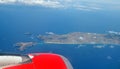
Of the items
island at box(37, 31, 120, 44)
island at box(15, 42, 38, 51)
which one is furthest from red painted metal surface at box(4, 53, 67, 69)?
island at box(37, 31, 120, 44)

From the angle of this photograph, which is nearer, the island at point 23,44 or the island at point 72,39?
the island at point 23,44

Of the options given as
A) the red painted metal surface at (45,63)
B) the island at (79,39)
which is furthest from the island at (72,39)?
the red painted metal surface at (45,63)

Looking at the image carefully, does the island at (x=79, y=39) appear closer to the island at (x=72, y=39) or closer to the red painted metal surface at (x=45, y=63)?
the island at (x=72, y=39)

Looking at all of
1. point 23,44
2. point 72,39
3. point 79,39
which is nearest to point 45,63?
point 23,44

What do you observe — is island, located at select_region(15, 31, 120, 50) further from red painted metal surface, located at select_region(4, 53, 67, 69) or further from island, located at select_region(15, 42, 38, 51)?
red painted metal surface, located at select_region(4, 53, 67, 69)

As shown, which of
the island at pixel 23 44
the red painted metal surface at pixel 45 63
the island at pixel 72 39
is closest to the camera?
the red painted metal surface at pixel 45 63

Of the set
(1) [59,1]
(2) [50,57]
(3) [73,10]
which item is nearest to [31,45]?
(2) [50,57]

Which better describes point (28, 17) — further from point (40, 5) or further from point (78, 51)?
point (78, 51)

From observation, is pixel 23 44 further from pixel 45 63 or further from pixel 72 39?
pixel 45 63

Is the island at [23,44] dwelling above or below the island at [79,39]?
above
